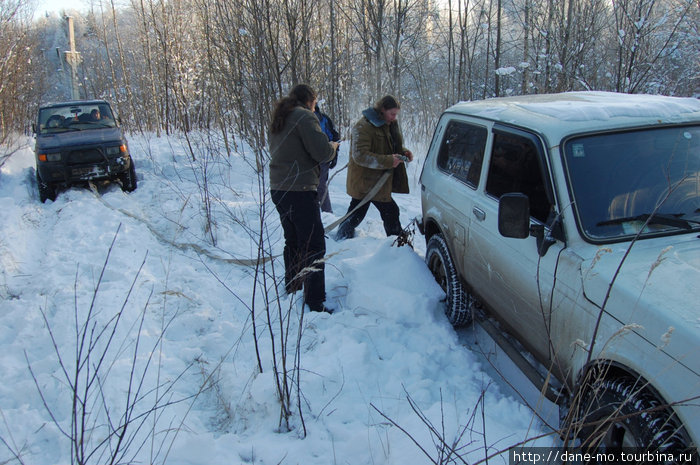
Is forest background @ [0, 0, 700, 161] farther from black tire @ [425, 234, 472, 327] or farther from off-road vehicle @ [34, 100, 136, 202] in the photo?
black tire @ [425, 234, 472, 327]

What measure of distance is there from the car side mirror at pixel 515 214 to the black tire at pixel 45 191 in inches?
355

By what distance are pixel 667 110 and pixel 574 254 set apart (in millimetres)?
1137

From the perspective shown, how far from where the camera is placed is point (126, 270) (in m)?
4.67

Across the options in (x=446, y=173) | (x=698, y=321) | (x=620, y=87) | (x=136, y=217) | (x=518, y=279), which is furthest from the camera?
(x=620, y=87)

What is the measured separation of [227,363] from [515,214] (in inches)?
86.8

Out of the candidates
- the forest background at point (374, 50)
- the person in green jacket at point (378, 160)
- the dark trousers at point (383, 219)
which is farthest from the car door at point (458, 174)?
the forest background at point (374, 50)

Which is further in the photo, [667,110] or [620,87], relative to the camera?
[620,87]

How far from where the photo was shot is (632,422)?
187 centimetres

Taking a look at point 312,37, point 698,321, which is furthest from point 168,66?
point 698,321

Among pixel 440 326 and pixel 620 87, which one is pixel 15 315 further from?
pixel 620 87

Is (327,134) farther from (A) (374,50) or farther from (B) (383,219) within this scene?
(A) (374,50)

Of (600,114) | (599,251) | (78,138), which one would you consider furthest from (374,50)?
(599,251)

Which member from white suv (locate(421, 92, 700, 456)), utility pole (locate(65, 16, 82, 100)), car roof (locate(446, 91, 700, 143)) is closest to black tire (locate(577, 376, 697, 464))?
white suv (locate(421, 92, 700, 456))

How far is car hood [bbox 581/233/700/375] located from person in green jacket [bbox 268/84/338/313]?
6.92ft
